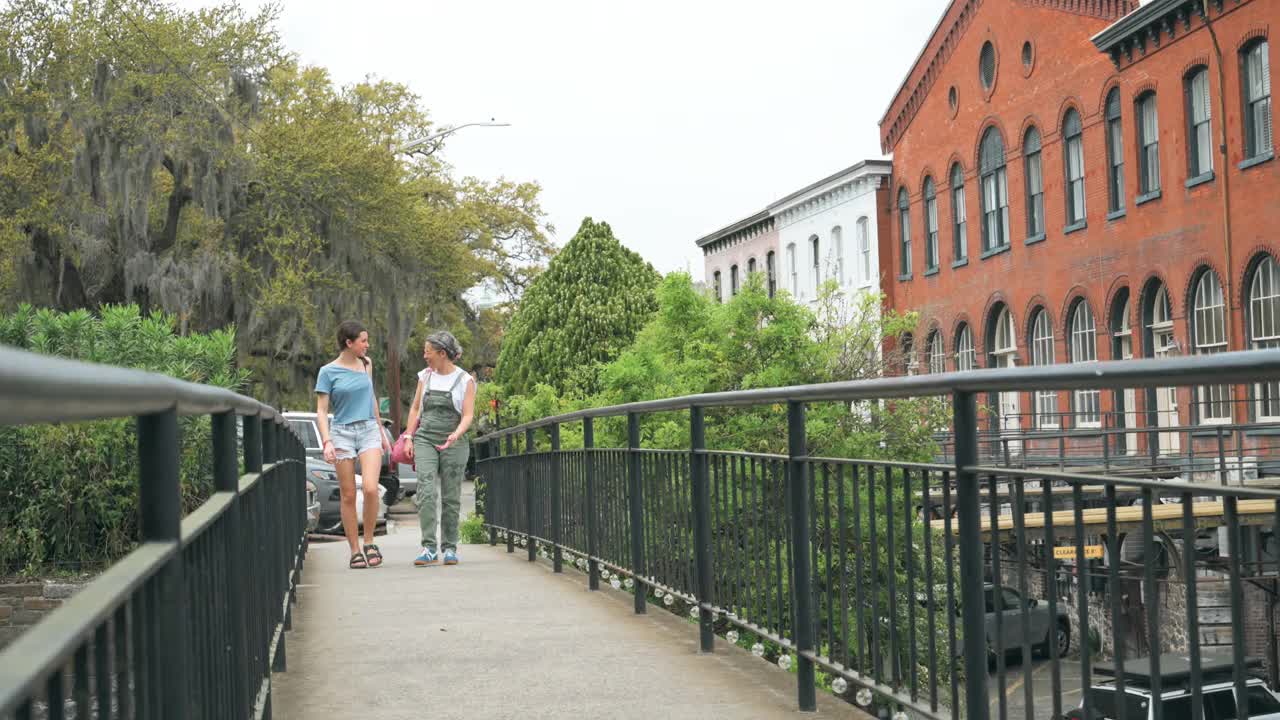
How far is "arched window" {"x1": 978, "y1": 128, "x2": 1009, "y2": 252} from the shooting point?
127 feet

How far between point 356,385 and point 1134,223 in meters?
24.6

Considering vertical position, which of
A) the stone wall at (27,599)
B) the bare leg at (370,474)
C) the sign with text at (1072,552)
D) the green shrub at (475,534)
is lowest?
the green shrub at (475,534)

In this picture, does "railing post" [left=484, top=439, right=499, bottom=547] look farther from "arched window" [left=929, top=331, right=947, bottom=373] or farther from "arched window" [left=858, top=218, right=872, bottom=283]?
"arched window" [left=858, top=218, right=872, bottom=283]

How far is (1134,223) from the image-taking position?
32.0m

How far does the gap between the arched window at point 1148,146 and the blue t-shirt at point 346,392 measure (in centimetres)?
2395

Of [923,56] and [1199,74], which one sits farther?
[923,56]

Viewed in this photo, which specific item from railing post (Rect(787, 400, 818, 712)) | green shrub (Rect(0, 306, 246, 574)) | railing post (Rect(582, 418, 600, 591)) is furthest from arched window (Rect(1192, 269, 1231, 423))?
railing post (Rect(787, 400, 818, 712))

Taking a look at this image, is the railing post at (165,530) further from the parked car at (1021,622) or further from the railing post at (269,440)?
the railing post at (269,440)

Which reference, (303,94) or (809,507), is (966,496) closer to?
(809,507)

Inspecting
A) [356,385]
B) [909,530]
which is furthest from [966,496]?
[356,385]

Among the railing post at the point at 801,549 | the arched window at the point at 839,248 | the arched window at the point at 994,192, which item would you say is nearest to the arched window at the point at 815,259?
the arched window at the point at 839,248

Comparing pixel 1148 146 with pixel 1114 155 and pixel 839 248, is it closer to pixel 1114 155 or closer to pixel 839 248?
pixel 1114 155

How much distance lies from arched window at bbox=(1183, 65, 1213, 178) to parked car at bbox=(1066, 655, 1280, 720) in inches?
1100

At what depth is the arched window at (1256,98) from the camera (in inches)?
1078
